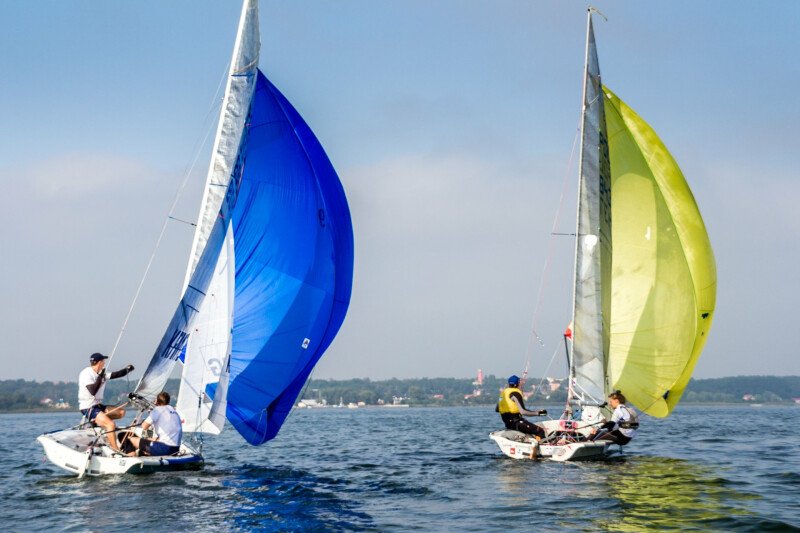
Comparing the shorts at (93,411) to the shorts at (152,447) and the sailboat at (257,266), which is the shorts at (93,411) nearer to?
the sailboat at (257,266)

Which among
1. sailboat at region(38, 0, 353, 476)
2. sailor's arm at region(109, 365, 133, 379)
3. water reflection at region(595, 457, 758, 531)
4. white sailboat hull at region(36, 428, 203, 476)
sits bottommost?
water reflection at region(595, 457, 758, 531)

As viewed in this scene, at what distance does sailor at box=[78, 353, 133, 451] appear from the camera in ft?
62.6

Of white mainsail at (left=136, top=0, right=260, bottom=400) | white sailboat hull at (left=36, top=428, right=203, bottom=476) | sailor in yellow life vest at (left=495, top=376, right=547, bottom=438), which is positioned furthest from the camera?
sailor in yellow life vest at (left=495, top=376, right=547, bottom=438)

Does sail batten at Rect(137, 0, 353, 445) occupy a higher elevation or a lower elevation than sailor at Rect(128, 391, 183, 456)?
higher

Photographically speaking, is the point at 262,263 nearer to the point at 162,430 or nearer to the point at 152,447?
the point at 162,430

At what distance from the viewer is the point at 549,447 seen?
22.4m

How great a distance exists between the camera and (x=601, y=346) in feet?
79.8

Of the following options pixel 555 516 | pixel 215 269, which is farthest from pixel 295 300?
pixel 555 516

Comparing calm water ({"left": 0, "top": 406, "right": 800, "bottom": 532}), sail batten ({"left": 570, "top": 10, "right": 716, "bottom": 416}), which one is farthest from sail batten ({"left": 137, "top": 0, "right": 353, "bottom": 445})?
sail batten ({"left": 570, "top": 10, "right": 716, "bottom": 416})

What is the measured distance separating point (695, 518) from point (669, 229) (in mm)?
11707

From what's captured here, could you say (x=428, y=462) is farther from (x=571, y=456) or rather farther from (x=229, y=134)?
(x=229, y=134)

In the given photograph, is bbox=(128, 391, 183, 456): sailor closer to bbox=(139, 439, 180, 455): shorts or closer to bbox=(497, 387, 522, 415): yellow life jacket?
bbox=(139, 439, 180, 455): shorts

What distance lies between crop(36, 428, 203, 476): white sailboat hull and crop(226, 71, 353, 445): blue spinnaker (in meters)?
2.28

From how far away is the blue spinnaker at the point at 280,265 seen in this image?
20500 millimetres
